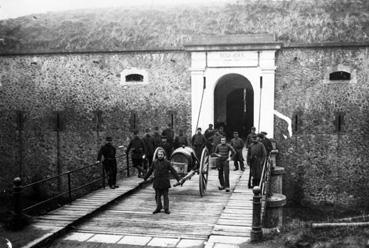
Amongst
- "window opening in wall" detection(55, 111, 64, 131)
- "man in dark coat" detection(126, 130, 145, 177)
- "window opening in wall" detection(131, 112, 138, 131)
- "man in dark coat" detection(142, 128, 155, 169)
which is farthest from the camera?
"window opening in wall" detection(55, 111, 64, 131)

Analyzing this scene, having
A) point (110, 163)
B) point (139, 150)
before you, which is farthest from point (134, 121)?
point (110, 163)

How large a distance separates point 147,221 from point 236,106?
13.8 m

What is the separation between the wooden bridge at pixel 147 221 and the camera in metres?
8.02

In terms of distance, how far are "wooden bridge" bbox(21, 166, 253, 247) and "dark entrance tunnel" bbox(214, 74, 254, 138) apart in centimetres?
1034

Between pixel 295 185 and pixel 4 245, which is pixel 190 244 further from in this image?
pixel 295 185

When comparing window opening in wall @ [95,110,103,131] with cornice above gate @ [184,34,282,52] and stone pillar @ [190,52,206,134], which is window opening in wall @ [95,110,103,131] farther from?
cornice above gate @ [184,34,282,52]

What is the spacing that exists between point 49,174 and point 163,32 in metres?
8.69

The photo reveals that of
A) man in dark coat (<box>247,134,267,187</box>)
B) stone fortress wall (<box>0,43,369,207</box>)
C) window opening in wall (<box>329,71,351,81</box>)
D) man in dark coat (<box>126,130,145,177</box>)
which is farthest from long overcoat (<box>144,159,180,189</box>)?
window opening in wall (<box>329,71,351,81</box>)

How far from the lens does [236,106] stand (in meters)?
22.3

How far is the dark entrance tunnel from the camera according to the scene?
72.6 ft

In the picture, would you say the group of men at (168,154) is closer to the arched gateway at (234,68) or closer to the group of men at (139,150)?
the group of men at (139,150)

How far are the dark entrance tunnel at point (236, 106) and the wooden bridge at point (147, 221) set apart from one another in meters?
10.3

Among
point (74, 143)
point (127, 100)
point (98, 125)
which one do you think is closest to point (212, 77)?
point (127, 100)

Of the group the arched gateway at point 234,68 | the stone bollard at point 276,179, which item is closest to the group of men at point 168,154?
the stone bollard at point 276,179
